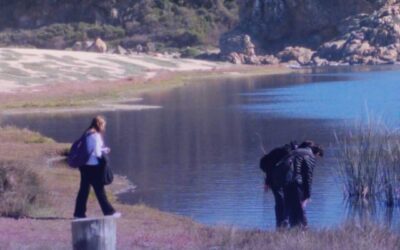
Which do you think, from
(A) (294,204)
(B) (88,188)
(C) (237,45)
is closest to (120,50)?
(C) (237,45)

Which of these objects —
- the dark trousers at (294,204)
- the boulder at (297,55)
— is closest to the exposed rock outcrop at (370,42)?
the boulder at (297,55)

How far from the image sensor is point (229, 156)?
31438 millimetres

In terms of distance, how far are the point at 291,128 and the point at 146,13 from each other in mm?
87523

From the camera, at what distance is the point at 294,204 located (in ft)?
53.2

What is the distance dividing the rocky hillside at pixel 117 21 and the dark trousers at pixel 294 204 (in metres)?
99.7

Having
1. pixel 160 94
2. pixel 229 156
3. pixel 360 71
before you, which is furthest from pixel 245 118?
pixel 360 71

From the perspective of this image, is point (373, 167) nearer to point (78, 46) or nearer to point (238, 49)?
point (238, 49)

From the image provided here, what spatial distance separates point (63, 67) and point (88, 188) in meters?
54.6

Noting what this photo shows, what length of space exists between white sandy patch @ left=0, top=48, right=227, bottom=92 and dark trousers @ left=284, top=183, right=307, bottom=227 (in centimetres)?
4412

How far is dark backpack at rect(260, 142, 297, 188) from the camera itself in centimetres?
1588

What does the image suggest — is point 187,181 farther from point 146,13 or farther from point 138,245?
point 146,13

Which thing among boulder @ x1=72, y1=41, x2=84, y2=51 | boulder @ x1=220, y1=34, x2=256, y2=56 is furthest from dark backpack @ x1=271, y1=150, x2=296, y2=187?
boulder @ x1=72, y1=41, x2=84, y2=51

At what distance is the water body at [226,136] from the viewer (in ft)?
74.4

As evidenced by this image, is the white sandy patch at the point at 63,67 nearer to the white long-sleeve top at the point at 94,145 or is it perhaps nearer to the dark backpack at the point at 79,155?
the dark backpack at the point at 79,155
